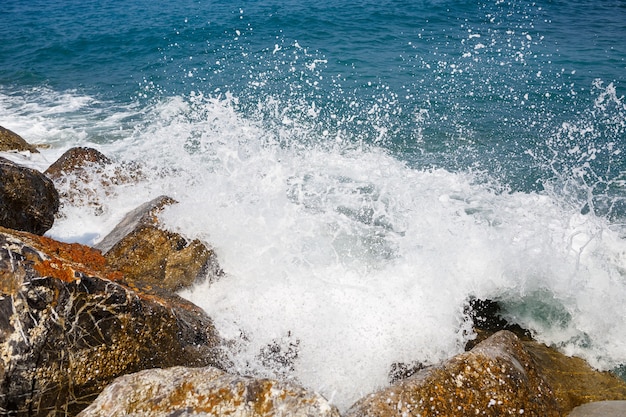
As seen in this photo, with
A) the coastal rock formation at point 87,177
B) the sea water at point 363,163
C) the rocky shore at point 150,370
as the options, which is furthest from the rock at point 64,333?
the coastal rock formation at point 87,177

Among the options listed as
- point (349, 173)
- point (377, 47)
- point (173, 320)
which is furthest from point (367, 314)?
point (377, 47)

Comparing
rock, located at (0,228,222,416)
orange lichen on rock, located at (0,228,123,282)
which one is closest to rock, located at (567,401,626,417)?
rock, located at (0,228,222,416)

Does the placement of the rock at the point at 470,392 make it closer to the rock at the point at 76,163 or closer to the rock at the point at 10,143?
the rock at the point at 76,163

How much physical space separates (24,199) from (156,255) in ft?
5.39

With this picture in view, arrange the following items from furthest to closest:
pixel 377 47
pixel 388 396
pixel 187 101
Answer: pixel 377 47, pixel 187 101, pixel 388 396

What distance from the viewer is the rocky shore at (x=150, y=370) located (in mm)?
2764

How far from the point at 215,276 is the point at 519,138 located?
792 centimetres

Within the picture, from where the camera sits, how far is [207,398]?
273cm

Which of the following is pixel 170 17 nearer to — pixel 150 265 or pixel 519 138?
pixel 519 138

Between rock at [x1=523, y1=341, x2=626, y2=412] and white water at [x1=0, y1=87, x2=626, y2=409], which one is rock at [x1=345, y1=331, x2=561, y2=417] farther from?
white water at [x1=0, y1=87, x2=626, y2=409]

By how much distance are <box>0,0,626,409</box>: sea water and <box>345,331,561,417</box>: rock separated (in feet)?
4.23

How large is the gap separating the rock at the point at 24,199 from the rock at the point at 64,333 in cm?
149

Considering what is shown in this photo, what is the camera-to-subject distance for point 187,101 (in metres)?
13.4

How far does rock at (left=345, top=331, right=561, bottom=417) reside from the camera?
10.3ft
